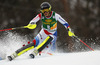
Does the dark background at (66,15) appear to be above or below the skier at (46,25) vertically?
below

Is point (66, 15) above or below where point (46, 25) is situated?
below

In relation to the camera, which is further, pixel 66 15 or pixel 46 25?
pixel 66 15

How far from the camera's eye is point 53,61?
10.4 ft

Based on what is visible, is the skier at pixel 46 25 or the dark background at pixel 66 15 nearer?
the skier at pixel 46 25

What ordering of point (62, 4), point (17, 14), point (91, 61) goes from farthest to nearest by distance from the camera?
point (17, 14) < point (62, 4) < point (91, 61)

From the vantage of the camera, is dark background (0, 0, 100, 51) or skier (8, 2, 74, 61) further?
dark background (0, 0, 100, 51)

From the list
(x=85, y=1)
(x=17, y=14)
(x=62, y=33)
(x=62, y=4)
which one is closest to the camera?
(x=62, y=33)

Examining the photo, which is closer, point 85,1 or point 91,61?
point 91,61


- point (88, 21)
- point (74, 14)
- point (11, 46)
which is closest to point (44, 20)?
point (11, 46)

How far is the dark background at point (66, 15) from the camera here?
10313 millimetres

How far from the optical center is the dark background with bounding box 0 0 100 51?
1031 centimetres

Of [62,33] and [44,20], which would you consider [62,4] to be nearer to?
[62,33]

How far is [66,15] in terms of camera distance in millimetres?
10445

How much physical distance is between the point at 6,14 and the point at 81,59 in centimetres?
1000
